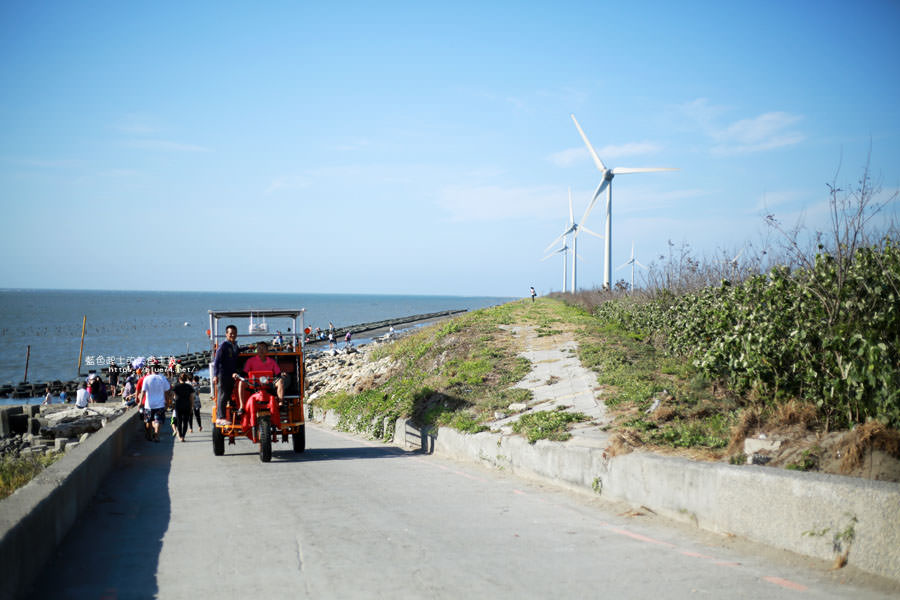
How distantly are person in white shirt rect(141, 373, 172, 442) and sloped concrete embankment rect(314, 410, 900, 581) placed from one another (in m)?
10.4

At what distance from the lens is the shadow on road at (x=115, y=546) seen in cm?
574

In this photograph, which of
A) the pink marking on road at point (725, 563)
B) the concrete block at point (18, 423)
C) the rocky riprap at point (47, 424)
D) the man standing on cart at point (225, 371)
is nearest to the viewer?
the pink marking on road at point (725, 563)

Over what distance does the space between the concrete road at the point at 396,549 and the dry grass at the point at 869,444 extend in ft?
4.47

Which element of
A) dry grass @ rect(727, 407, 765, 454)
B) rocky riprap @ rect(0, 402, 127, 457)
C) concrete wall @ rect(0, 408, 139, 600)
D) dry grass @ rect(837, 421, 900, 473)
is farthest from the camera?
rocky riprap @ rect(0, 402, 127, 457)

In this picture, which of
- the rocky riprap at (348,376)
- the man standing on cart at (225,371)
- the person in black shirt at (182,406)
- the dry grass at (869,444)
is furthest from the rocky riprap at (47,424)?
the dry grass at (869,444)

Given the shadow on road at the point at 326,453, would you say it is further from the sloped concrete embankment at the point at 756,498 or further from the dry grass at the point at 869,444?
the dry grass at the point at 869,444

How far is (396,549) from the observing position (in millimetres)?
6770

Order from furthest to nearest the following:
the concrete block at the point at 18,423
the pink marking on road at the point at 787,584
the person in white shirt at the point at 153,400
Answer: the concrete block at the point at 18,423 < the person in white shirt at the point at 153,400 < the pink marking on road at the point at 787,584

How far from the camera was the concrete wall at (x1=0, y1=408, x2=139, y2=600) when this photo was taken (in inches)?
208

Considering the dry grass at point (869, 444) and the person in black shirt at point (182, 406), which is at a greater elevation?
the dry grass at point (869, 444)

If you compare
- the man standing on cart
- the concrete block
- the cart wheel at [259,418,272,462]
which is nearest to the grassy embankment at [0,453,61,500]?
the man standing on cart

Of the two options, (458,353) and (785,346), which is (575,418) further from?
(458,353)

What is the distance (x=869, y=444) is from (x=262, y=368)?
1018 cm

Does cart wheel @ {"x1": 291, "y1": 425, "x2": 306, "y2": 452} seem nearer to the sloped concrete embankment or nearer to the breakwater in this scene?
the sloped concrete embankment
